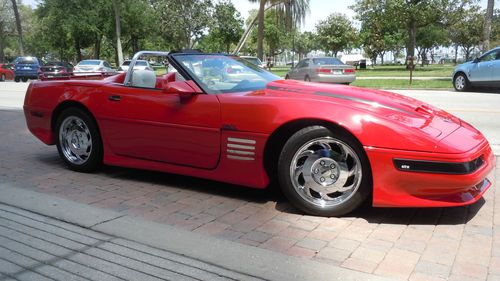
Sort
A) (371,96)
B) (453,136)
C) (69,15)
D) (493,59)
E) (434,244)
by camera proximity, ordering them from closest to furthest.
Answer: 1. (434,244)
2. (453,136)
3. (371,96)
4. (493,59)
5. (69,15)

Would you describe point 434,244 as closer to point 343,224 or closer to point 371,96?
point 343,224

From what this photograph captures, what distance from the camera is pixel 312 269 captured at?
3010 mm

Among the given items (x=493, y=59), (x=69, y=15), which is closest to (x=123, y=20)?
(x=69, y=15)

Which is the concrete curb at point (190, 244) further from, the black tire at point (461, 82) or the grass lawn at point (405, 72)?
the grass lawn at point (405, 72)

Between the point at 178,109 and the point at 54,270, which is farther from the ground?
the point at 178,109

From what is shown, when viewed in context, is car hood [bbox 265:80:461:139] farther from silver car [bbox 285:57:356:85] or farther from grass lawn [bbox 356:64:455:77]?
grass lawn [bbox 356:64:455:77]

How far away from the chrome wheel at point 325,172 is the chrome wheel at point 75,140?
2523 mm

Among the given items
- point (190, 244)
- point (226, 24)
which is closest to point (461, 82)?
point (190, 244)

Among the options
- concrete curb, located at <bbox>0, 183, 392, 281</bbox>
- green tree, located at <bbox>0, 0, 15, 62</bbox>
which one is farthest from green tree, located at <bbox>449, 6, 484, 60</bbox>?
green tree, located at <bbox>0, 0, 15, 62</bbox>

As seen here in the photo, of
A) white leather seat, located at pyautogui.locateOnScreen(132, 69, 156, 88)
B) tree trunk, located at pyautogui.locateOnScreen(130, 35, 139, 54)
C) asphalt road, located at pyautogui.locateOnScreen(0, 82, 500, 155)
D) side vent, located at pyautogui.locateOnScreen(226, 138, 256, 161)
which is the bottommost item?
asphalt road, located at pyautogui.locateOnScreen(0, 82, 500, 155)

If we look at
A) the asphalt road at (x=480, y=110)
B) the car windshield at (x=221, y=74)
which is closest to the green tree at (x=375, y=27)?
the asphalt road at (x=480, y=110)

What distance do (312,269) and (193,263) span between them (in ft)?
2.46

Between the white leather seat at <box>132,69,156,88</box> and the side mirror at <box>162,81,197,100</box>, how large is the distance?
0.50 meters

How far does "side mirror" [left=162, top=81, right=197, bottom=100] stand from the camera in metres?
4.38
